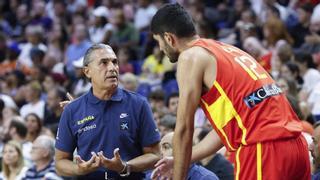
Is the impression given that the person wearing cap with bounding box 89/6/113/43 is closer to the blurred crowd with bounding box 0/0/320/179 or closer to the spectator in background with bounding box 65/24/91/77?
the blurred crowd with bounding box 0/0/320/179

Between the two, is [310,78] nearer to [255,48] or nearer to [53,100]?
[255,48]

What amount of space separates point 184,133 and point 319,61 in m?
7.72

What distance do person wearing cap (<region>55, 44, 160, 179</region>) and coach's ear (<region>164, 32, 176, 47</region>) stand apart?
1.03 meters

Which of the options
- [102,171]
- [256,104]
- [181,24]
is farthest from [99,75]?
[256,104]

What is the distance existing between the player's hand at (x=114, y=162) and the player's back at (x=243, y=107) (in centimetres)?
90

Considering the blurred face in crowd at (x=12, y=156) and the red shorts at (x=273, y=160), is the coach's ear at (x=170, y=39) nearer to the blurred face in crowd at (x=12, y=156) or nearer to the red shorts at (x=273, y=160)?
the red shorts at (x=273, y=160)

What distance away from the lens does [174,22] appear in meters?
5.54

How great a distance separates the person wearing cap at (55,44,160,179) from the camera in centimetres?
636

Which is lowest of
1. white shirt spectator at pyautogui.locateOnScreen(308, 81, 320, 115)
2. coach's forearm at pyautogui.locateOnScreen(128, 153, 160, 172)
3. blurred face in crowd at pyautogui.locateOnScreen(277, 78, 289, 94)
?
white shirt spectator at pyautogui.locateOnScreen(308, 81, 320, 115)

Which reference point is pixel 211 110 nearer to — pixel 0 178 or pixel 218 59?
pixel 218 59

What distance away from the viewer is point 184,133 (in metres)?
5.34

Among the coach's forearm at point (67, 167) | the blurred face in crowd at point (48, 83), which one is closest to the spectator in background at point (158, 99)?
the blurred face in crowd at point (48, 83)

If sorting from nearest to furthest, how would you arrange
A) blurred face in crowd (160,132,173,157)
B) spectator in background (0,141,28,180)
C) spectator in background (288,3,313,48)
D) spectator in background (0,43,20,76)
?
1. blurred face in crowd (160,132,173,157)
2. spectator in background (0,141,28,180)
3. spectator in background (288,3,313,48)
4. spectator in background (0,43,20,76)

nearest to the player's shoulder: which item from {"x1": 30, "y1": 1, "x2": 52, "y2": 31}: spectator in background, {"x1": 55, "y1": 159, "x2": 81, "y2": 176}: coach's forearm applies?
{"x1": 55, "y1": 159, "x2": 81, "y2": 176}: coach's forearm
